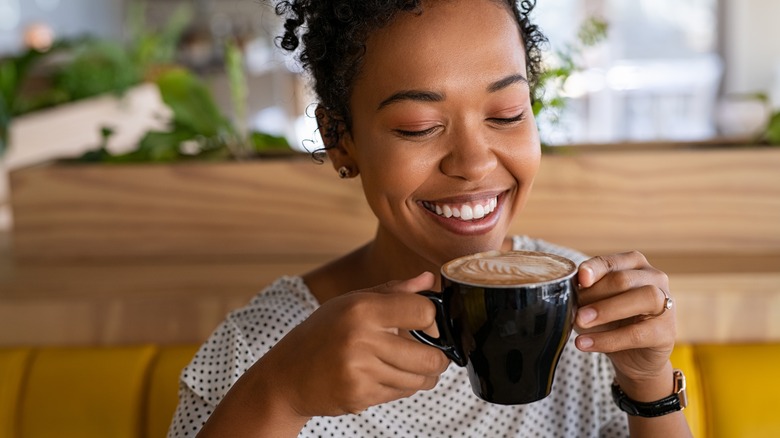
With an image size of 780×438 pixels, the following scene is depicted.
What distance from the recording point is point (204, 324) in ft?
5.37

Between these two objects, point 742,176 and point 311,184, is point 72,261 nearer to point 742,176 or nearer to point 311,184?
point 311,184

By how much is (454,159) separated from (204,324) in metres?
0.78

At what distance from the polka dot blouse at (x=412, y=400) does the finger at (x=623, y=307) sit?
0.44 m

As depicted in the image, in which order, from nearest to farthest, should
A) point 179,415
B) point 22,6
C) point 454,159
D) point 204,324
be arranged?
1. point 454,159
2. point 179,415
3. point 204,324
4. point 22,6

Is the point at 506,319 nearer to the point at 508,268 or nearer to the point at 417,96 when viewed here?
the point at 508,268

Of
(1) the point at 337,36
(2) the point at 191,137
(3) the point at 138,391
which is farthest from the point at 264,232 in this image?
(1) the point at 337,36

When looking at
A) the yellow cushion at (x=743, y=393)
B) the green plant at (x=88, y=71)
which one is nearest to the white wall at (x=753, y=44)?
the green plant at (x=88, y=71)

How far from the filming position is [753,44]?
661 cm

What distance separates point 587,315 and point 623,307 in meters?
0.05

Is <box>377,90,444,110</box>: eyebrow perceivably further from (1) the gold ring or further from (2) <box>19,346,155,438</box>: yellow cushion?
(2) <box>19,346,155,438</box>: yellow cushion

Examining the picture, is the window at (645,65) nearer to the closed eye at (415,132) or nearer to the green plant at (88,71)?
the green plant at (88,71)

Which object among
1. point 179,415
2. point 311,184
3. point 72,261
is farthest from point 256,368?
point 72,261

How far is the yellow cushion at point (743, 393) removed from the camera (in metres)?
1.39

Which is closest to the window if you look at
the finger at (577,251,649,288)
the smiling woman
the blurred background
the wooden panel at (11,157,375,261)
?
the blurred background
